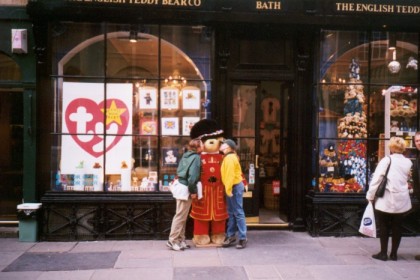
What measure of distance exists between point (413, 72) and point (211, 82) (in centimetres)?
411

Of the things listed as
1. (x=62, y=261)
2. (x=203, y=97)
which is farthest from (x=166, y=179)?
(x=62, y=261)

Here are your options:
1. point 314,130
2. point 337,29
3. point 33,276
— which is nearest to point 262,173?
point 314,130

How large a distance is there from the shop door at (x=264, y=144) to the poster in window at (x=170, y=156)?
127 centimetres

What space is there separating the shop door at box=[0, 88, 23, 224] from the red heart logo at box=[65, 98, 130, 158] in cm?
161

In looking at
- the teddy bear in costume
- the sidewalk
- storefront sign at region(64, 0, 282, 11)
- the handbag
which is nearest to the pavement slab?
the sidewalk

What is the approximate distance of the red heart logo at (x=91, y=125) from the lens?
940 centimetres

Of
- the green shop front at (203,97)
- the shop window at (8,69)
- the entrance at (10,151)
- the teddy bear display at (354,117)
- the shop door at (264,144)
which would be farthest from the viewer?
the entrance at (10,151)

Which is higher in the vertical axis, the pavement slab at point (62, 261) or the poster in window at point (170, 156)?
the poster in window at point (170, 156)

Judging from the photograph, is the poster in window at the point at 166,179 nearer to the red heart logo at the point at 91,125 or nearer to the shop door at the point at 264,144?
the red heart logo at the point at 91,125

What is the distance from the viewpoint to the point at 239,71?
9867 mm

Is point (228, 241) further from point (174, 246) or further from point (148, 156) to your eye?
point (148, 156)

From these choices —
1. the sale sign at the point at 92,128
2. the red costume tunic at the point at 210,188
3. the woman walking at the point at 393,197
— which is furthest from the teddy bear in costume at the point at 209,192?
the woman walking at the point at 393,197

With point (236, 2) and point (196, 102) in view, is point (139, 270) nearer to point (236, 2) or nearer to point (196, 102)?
point (196, 102)

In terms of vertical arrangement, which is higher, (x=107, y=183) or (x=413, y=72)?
(x=413, y=72)
